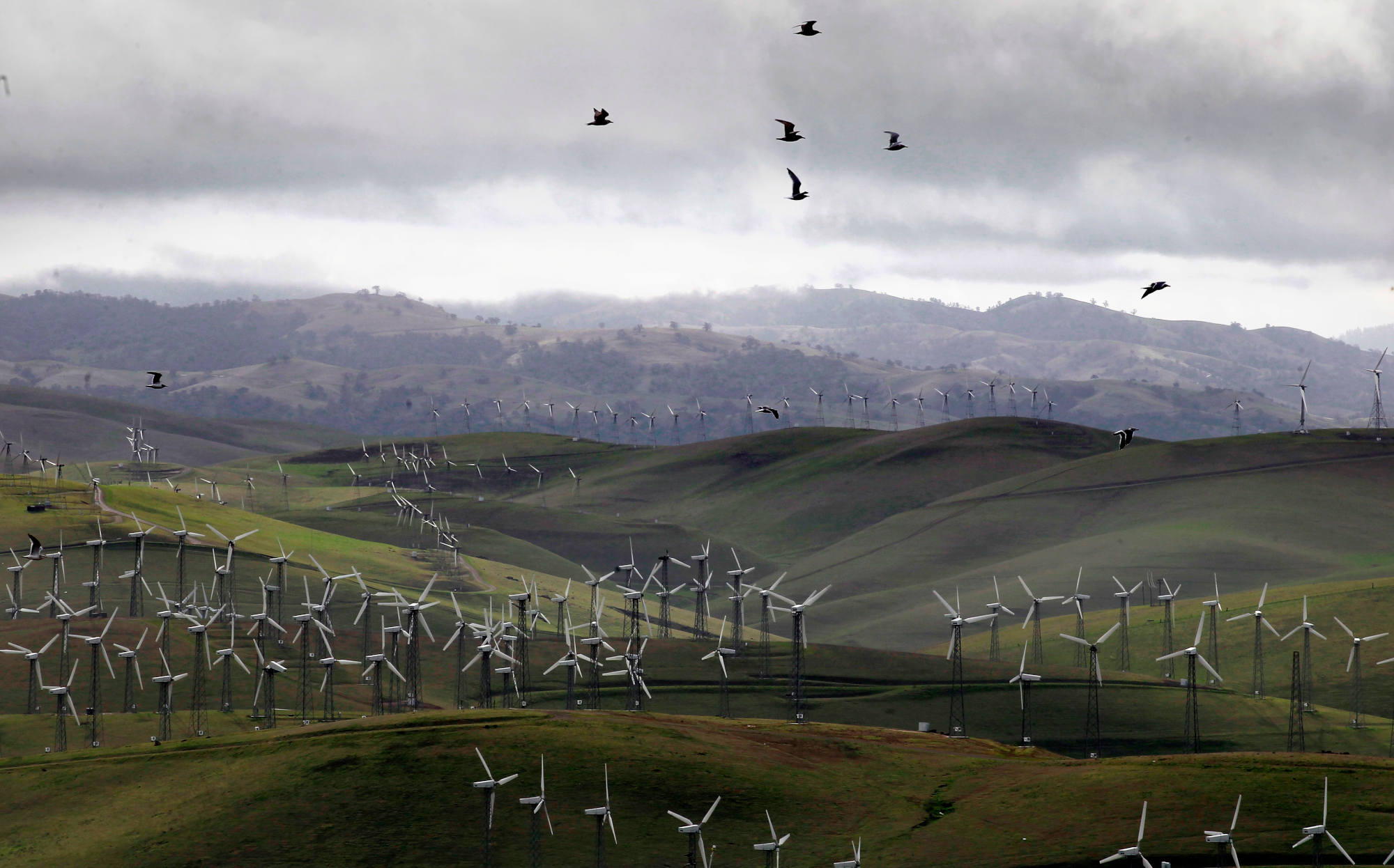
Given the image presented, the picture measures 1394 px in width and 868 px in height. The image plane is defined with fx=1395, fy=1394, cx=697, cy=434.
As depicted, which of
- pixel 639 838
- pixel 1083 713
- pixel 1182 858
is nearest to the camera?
pixel 1182 858

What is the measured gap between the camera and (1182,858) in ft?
346

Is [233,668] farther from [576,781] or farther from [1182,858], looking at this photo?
[1182,858]

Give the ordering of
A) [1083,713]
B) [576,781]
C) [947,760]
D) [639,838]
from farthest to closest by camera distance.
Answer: [1083,713] → [947,760] → [576,781] → [639,838]

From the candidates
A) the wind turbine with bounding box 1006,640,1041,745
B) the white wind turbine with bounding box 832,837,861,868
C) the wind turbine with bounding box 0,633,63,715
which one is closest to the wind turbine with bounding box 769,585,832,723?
the wind turbine with bounding box 1006,640,1041,745

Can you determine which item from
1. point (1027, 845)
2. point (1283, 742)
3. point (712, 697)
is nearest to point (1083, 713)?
point (1283, 742)

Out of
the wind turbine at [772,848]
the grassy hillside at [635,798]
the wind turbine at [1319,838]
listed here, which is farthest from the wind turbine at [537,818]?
the wind turbine at [1319,838]

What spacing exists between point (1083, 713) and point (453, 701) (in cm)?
8332

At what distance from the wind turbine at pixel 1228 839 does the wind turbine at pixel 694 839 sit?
34.6 meters

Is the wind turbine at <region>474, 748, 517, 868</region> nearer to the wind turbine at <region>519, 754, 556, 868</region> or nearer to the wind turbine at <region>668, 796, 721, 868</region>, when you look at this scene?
the wind turbine at <region>519, 754, 556, 868</region>

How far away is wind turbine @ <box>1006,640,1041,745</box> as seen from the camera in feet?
531

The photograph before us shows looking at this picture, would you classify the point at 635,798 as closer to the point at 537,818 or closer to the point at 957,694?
the point at 537,818

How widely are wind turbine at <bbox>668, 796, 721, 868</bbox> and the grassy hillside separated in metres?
1.75

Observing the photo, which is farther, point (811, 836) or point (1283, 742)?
point (1283, 742)

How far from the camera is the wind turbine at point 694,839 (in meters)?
100
